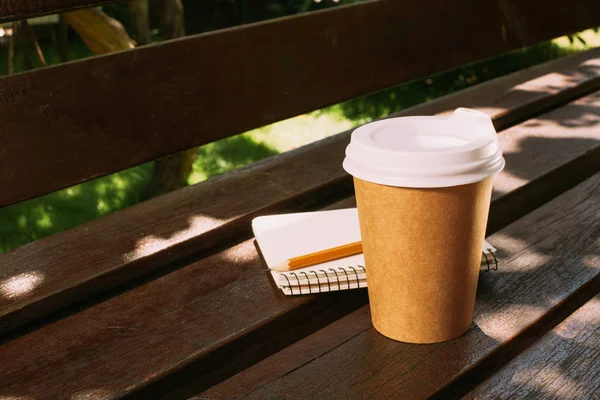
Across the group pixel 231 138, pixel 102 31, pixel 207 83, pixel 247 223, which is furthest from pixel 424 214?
pixel 231 138

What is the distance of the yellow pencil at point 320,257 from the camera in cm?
138

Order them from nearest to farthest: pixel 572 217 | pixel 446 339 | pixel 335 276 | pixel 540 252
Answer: pixel 446 339 → pixel 335 276 → pixel 540 252 → pixel 572 217

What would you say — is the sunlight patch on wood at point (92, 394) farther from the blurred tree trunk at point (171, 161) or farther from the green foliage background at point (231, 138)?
the green foliage background at point (231, 138)

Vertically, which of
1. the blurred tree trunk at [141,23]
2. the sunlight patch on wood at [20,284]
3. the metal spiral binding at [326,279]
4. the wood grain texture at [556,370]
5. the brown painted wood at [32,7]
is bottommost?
the wood grain texture at [556,370]

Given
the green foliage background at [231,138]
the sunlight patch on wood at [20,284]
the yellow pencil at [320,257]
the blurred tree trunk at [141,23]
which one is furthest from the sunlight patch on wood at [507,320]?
the green foliage background at [231,138]

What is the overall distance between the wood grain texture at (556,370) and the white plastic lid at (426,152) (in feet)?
1.04

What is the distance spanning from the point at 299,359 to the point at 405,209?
0.32m

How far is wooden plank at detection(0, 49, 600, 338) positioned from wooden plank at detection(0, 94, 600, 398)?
0.06 m

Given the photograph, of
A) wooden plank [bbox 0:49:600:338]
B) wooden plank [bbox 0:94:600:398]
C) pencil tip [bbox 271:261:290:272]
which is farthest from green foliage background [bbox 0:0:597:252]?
pencil tip [bbox 271:261:290:272]

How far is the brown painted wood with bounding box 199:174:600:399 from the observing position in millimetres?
1143

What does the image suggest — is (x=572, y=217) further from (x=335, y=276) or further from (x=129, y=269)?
(x=129, y=269)

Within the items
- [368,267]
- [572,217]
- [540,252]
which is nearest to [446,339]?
[368,267]

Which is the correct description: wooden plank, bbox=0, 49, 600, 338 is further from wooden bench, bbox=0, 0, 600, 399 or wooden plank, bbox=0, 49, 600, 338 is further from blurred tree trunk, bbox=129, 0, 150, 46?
blurred tree trunk, bbox=129, 0, 150, 46

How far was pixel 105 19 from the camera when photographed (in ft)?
10.7
